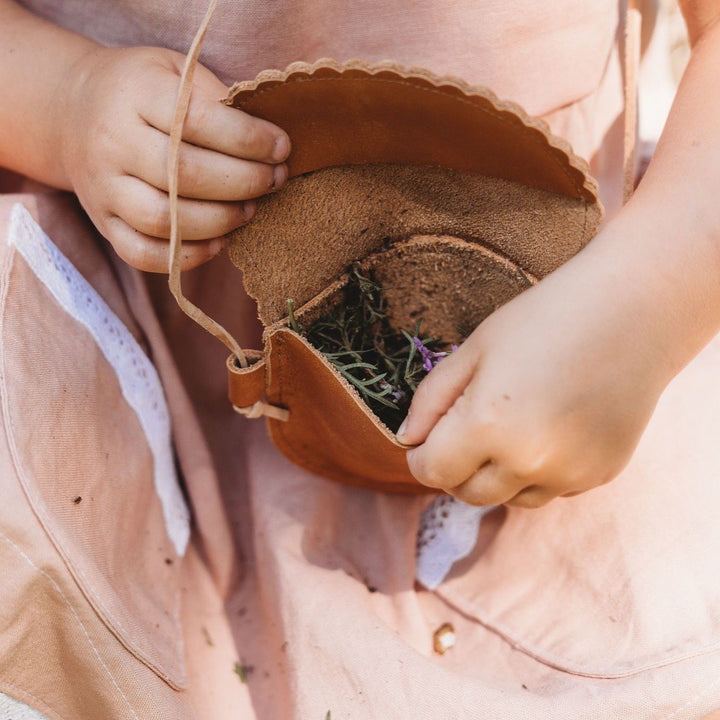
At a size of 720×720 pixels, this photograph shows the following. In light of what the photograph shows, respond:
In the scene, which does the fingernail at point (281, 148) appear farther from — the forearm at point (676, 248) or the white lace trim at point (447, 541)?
the white lace trim at point (447, 541)

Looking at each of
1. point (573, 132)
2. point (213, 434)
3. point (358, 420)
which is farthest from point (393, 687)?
point (573, 132)

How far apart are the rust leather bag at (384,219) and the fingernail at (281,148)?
0.01m

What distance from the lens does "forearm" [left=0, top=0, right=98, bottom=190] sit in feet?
2.72

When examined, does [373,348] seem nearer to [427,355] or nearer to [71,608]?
[427,355]

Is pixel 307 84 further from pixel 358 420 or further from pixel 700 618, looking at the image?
pixel 700 618

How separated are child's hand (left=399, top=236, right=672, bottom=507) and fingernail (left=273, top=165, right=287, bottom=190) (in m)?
0.26

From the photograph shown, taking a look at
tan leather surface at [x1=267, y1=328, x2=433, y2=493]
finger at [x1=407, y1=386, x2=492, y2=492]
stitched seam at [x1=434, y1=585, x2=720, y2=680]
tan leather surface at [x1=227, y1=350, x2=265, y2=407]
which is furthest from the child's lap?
finger at [x1=407, y1=386, x2=492, y2=492]

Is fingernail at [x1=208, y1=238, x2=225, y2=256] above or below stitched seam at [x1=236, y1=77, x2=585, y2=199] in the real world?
below

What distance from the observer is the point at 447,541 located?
3.19 feet

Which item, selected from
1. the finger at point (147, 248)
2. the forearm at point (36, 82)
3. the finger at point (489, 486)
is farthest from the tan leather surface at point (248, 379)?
the forearm at point (36, 82)

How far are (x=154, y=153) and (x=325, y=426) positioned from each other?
367mm

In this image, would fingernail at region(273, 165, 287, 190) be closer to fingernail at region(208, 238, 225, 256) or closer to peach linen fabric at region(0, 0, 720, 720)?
fingernail at region(208, 238, 225, 256)

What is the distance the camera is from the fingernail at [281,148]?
0.68m

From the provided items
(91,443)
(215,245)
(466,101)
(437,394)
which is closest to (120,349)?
(91,443)
